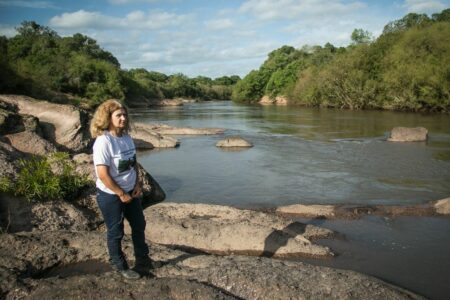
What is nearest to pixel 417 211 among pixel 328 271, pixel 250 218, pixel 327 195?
pixel 327 195

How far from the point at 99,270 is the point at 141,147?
54.7 ft

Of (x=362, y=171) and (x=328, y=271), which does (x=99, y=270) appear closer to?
(x=328, y=271)

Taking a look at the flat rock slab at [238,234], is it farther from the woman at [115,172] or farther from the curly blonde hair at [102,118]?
the curly blonde hair at [102,118]

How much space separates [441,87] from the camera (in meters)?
42.8

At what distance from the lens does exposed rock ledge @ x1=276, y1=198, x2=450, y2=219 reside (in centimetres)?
962

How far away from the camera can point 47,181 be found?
9047 millimetres

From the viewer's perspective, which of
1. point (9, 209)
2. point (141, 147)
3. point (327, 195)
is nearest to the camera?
point (9, 209)

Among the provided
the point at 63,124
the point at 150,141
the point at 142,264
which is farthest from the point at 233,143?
the point at 142,264

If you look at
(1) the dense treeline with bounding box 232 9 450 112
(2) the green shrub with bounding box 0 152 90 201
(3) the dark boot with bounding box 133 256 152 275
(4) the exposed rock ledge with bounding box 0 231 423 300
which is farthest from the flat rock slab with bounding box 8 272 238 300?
(1) the dense treeline with bounding box 232 9 450 112

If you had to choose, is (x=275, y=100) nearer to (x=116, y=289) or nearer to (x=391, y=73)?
(x=391, y=73)

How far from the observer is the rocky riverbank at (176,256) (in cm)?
468

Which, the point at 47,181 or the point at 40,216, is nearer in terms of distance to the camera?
the point at 40,216

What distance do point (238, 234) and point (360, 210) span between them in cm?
384

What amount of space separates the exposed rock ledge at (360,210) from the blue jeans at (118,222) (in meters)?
5.23
